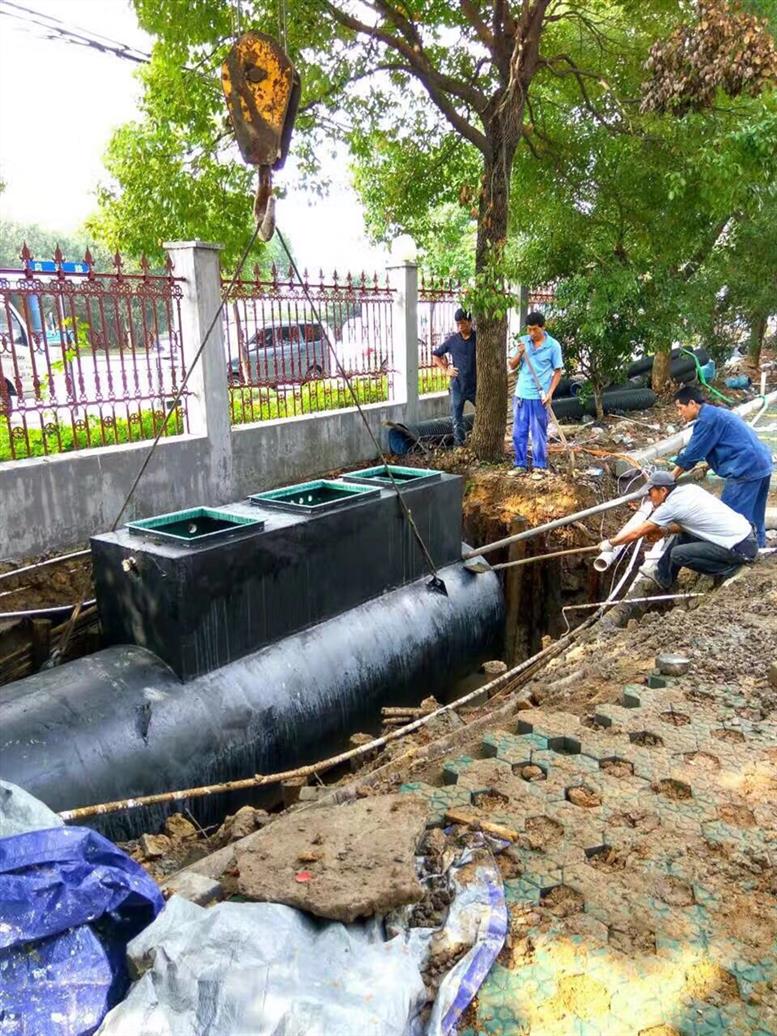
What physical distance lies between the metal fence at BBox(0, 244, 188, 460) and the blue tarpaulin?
16.0 feet

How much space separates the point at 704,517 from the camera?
5988mm

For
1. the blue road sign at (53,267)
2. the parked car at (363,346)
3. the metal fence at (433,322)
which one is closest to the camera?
the blue road sign at (53,267)

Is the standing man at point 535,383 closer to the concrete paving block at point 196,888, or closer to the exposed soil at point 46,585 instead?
the exposed soil at point 46,585

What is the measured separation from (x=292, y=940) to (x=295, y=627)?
285cm

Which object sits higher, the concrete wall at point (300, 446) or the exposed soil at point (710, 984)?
the concrete wall at point (300, 446)

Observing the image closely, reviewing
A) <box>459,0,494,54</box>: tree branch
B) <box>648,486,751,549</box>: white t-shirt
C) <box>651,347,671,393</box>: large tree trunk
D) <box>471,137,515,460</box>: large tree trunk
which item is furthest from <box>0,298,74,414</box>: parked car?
<box>651,347,671,393</box>: large tree trunk

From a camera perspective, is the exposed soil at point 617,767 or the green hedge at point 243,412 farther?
the green hedge at point 243,412

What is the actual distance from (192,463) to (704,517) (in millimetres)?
4787

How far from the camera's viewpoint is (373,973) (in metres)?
2.17

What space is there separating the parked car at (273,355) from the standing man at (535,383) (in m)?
2.29

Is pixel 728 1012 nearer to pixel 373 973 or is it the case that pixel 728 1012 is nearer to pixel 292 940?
pixel 373 973

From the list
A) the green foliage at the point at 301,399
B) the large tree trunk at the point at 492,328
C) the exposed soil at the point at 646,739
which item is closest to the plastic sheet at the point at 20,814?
the exposed soil at the point at 646,739

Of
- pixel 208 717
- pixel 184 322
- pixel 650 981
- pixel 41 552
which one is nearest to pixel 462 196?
pixel 184 322

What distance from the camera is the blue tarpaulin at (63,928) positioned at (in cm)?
198
